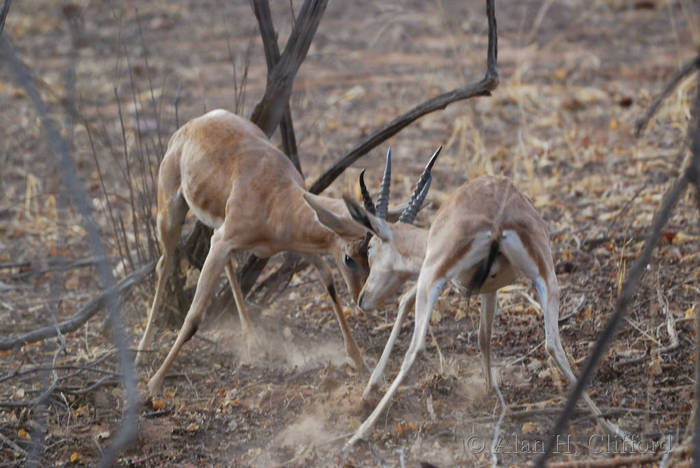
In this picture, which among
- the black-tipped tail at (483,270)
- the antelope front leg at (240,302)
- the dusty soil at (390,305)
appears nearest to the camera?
the black-tipped tail at (483,270)

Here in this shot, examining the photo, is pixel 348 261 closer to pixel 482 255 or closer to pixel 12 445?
pixel 482 255

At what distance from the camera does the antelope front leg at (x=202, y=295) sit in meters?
5.26

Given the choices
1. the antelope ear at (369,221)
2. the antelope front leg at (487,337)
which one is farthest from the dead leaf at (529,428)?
the antelope ear at (369,221)

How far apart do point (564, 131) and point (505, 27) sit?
12.9 ft

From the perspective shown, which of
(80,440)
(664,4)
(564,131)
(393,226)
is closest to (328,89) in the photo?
(564,131)

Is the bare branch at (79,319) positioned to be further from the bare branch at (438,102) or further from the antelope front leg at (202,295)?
the bare branch at (438,102)

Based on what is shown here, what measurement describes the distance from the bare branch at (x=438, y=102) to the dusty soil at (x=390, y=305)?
41 cm

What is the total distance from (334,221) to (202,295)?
0.93 m

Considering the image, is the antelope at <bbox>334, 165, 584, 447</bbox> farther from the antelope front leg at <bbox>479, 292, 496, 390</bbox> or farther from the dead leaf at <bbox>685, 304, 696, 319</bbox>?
the dead leaf at <bbox>685, 304, 696, 319</bbox>

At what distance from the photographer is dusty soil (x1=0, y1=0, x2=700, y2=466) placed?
4512mm

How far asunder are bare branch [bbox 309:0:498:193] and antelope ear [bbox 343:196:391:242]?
0.82 m

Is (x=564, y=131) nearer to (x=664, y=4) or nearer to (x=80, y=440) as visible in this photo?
(x=664, y=4)

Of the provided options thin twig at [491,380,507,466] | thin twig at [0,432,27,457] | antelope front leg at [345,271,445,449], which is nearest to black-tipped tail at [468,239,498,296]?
antelope front leg at [345,271,445,449]

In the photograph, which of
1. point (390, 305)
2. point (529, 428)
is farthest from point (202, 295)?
point (529, 428)
